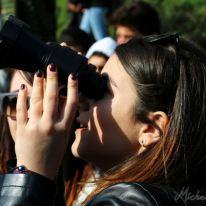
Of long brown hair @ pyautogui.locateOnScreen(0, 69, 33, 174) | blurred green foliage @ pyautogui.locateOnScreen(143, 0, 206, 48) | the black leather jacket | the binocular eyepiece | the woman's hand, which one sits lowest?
blurred green foliage @ pyautogui.locateOnScreen(143, 0, 206, 48)

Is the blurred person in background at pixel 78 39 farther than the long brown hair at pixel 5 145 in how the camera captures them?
Yes

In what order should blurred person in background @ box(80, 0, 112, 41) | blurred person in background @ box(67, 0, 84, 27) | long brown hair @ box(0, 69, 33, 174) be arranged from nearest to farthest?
1. long brown hair @ box(0, 69, 33, 174)
2. blurred person in background @ box(80, 0, 112, 41)
3. blurred person in background @ box(67, 0, 84, 27)

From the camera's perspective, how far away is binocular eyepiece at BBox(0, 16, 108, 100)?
2080mm

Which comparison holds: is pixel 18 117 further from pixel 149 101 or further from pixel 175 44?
pixel 175 44

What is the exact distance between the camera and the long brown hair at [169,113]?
2131mm

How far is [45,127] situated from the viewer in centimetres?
205

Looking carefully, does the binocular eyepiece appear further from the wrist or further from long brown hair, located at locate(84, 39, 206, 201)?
the wrist

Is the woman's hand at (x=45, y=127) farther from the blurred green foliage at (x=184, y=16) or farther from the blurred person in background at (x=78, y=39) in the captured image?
the blurred green foliage at (x=184, y=16)

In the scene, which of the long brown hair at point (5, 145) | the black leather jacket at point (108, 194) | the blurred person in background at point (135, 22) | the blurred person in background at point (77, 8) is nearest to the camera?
the black leather jacket at point (108, 194)

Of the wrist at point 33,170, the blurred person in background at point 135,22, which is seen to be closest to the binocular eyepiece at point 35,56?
the wrist at point 33,170

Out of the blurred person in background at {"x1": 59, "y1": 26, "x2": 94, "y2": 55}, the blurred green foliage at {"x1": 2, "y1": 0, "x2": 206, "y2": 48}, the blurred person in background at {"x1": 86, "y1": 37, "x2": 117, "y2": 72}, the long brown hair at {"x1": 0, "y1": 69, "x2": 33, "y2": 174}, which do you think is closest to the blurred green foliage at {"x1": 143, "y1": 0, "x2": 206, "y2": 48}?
the blurred green foliage at {"x1": 2, "y1": 0, "x2": 206, "y2": 48}

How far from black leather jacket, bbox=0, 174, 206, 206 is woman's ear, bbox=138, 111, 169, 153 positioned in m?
0.26

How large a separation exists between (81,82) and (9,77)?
1947 mm

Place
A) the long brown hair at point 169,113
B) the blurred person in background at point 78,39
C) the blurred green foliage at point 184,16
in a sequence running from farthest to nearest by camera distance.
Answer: the blurred green foliage at point 184,16 < the blurred person in background at point 78,39 < the long brown hair at point 169,113
